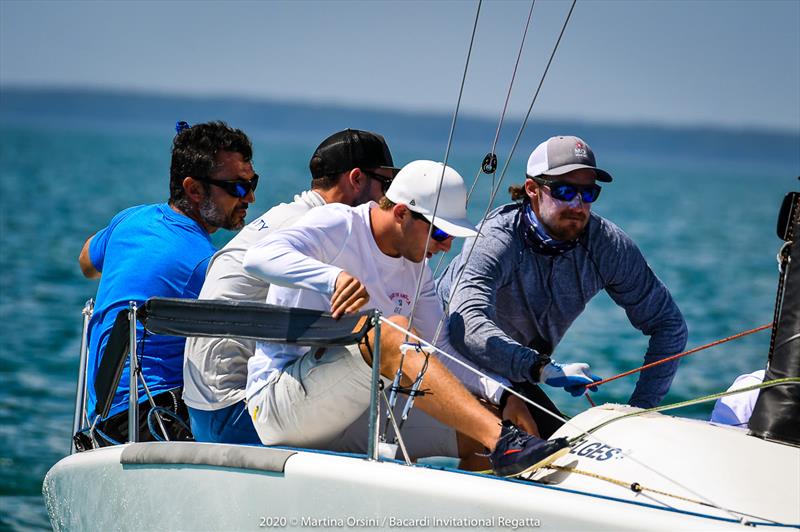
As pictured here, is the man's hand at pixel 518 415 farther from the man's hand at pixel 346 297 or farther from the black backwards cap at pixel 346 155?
the black backwards cap at pixel 346 155

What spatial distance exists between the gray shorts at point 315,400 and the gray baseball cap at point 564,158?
3.99 ft

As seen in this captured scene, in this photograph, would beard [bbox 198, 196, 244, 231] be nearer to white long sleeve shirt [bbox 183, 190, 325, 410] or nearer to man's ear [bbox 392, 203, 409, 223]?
white long sleeve shirt [bbox 183, 190, 325, 410]

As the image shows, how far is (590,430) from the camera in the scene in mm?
3705

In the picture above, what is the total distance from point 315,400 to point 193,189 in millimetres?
1368

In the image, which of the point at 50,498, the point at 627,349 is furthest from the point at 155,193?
the point at 50,498

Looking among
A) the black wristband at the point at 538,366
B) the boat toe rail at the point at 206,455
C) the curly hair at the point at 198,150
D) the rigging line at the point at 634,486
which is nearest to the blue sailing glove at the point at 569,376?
the black wristband at the point at 538,366

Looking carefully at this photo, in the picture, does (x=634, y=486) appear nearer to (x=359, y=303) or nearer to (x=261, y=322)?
(x=359, y=303)

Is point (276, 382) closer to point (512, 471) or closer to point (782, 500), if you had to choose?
point (512, 471)

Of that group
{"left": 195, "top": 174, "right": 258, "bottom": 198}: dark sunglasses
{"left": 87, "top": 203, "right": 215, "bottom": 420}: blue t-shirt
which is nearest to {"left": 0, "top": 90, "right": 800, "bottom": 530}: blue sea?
{"left": 87, "top": 203, "right": 215, "bottom": 420}: blue t-shirt

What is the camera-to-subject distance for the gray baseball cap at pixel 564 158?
14.7 feet

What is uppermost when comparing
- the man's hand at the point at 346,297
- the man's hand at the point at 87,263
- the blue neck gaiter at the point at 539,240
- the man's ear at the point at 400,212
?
the man's ear at the point at 400,212

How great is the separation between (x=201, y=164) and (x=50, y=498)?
146 cm

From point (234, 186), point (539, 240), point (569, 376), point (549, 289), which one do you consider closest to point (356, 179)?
point (234, 186)

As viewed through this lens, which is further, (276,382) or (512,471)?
(276,382)
